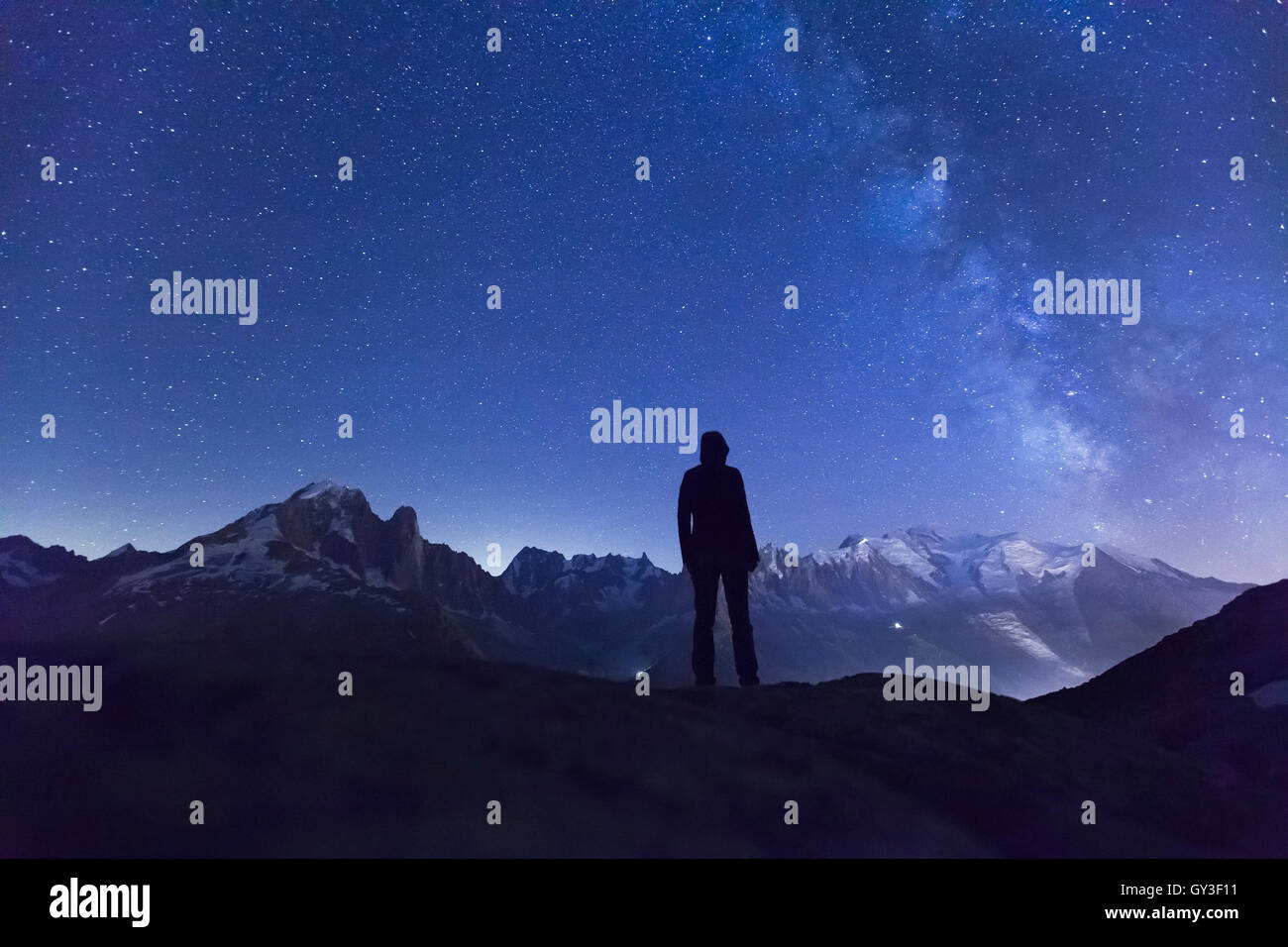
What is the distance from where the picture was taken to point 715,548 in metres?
11.1

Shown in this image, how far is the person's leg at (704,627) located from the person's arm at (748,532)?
648 mm

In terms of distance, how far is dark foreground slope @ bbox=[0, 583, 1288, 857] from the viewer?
5094 millimetres

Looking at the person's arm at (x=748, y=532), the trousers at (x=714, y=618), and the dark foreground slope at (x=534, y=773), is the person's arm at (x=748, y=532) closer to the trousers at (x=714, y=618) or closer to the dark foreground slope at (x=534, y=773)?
the trousers at (x=714, y=618)

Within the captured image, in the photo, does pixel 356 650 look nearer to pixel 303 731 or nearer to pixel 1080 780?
pixel 303 731

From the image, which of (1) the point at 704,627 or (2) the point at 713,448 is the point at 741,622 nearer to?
(1) the point at 704,627

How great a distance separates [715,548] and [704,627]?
137 centimetres

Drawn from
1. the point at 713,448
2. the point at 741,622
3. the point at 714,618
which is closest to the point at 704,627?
the point at 714,618

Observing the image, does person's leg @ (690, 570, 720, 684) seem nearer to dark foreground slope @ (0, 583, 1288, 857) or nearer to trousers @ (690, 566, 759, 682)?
trousers @ (690, 566, 759, 682)
